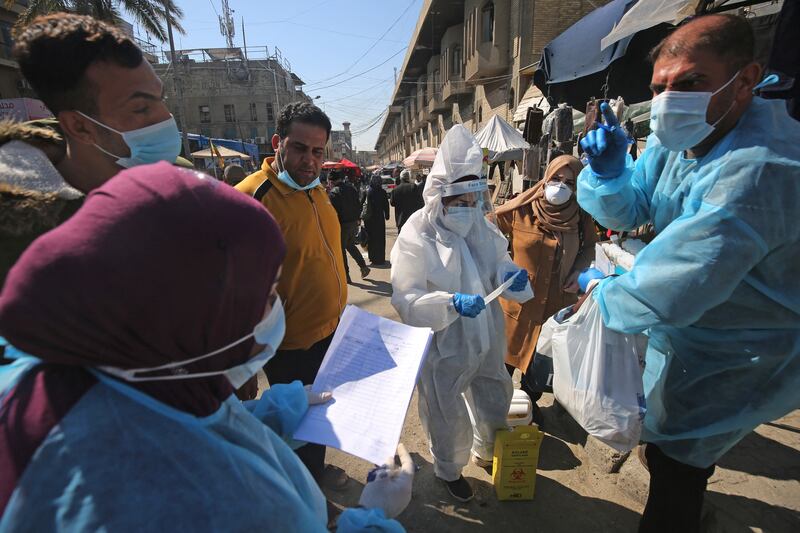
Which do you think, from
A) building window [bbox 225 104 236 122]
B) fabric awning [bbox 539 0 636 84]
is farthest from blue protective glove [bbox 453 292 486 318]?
building window [bbox 225 104 236 122]

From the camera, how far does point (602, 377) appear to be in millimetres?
1639

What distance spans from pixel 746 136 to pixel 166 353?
5.78 ft

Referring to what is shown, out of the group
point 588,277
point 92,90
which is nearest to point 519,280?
point 588,277

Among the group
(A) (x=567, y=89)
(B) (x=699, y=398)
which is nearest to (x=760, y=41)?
(A) (x=567, y=89)

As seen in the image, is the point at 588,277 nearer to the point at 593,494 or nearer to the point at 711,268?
the point at 711,268

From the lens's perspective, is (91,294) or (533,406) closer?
(91,294)

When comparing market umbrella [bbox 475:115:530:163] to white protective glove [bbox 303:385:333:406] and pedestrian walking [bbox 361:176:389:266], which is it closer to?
pedestrian walking [bbox 361:176:389:266]

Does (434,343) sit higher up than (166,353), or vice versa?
(166,353)

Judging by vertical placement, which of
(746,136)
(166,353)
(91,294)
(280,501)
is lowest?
(280,501)

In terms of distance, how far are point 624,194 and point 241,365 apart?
1708 mm

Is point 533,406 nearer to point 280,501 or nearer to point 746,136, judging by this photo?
point 746,136

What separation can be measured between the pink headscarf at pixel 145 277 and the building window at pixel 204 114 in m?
43.3

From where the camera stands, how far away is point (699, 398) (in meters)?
1.45

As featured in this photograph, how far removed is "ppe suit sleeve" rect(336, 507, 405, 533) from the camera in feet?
2.63
